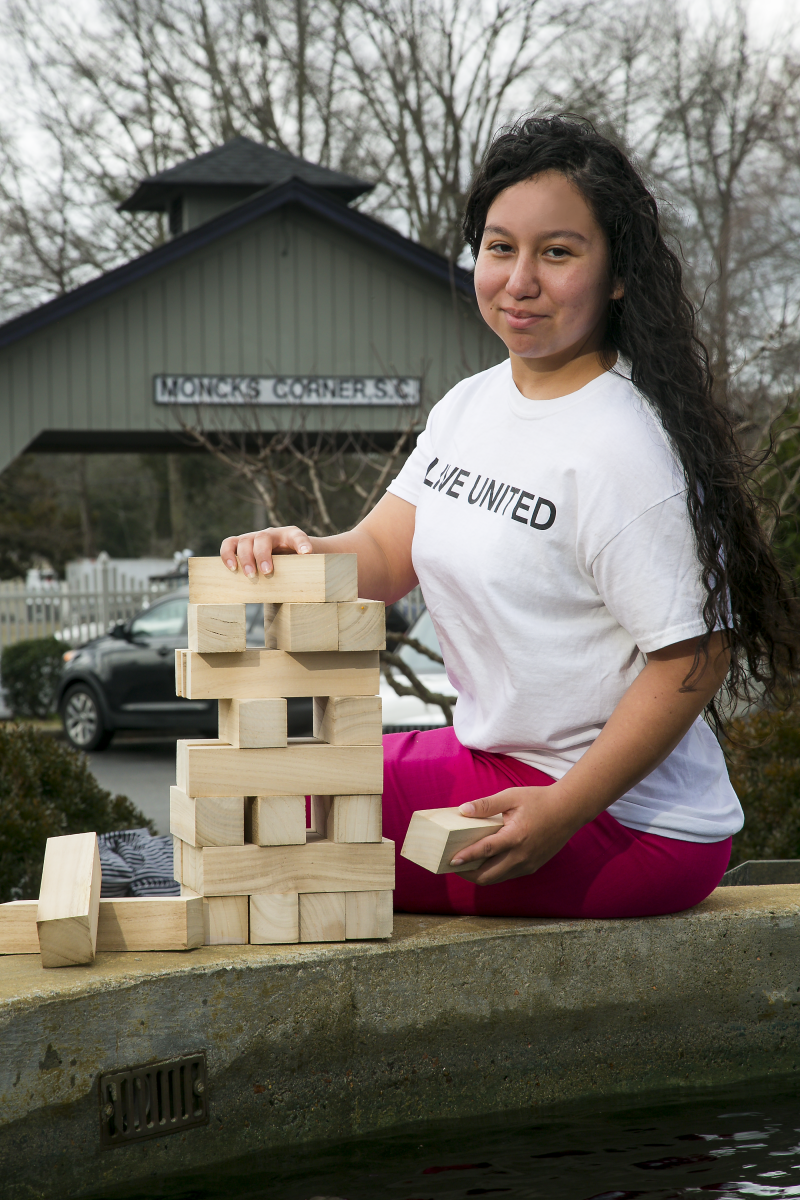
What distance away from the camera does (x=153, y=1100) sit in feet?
7.22

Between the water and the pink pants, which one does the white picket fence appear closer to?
the pink pants

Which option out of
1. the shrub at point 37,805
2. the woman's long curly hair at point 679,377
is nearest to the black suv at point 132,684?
the shrub at point 37,805

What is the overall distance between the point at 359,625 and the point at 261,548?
0.23 meters

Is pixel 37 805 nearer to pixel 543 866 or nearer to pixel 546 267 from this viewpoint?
pixel 543 866

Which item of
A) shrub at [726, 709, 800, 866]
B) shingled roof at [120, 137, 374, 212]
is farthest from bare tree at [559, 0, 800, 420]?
shrub at [726, 709, 800, 866]

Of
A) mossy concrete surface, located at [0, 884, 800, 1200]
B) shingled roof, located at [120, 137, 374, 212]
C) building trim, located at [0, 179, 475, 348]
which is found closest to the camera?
mossy concrete surface, located at [0, 884, 800, 1200]

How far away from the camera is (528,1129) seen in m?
2.44

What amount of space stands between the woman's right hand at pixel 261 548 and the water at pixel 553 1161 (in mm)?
1064

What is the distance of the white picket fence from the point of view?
58.9 feet

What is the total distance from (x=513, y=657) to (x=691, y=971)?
77 centimetres

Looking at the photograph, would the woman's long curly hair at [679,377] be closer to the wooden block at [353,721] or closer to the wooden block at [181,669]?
the wooden block at [353,721]

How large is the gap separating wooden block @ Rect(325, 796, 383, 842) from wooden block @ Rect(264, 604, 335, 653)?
11.5 inches

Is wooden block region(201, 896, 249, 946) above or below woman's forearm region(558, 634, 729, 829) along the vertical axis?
below

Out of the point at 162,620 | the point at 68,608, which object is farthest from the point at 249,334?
the point at 68,608
